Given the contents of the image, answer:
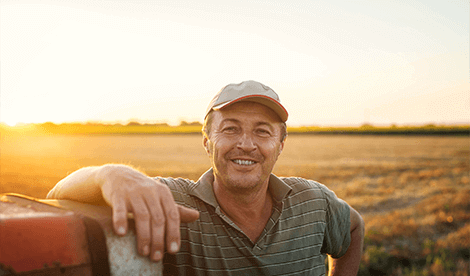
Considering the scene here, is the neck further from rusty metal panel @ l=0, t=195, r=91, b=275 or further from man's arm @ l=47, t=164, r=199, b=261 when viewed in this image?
rusty metal panel @ l=0, t=195, r=91, b=275

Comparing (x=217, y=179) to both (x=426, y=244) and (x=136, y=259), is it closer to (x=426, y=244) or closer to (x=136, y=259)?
(x=136, y=259)

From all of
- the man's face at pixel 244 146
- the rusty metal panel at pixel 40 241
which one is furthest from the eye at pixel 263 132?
the rusty metal panel at pixel 40 241

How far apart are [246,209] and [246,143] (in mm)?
523

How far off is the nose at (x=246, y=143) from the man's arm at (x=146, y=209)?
1.18 metres

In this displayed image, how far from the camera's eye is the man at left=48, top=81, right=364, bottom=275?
7.82 ft

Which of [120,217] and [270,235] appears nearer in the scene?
[120,217]

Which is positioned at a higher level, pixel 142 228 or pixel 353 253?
pixel 142 228

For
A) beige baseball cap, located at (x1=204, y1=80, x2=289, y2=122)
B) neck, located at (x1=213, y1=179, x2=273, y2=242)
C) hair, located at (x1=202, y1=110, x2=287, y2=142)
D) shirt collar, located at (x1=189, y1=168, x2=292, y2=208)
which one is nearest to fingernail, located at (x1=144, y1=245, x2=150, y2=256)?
shirt collar, located at (x1=189, y1=168, x2=292, y2=208)

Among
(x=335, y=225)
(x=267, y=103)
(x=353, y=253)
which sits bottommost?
(x=353, y=253)

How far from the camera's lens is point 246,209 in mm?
2730

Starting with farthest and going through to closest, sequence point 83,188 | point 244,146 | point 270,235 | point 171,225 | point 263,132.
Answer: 1. point 263,132
2. point 244,146
3. point 270,235
4. point 83,188
5. point 171,225

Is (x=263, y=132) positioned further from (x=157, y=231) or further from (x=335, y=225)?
(x=157, y=231)

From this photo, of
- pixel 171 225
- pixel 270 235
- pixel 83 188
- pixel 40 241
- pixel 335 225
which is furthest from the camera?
pixel 335 225

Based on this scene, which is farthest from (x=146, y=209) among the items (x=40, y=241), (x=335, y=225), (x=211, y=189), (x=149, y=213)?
(x=335, y=225)
